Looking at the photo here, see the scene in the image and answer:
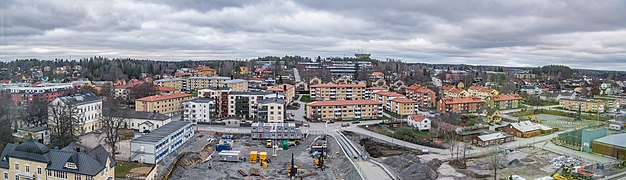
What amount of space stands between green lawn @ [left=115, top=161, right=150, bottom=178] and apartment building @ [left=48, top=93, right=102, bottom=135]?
102 inches

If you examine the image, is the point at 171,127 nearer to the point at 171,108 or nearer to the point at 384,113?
the point at 171,108

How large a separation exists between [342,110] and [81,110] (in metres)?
7.19

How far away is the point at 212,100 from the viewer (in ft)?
40.1

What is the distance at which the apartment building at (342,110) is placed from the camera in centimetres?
1258

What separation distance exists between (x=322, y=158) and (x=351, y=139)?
2.16 m

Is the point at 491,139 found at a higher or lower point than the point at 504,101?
lower

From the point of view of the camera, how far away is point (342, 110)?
42.1 ft

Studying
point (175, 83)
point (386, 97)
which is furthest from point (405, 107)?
point (175, 83)

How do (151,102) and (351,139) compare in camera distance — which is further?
(151,102)

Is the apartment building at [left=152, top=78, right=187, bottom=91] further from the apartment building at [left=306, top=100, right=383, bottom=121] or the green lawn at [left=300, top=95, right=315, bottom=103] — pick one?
the apartment building at [left=306, top=100, right=383, bottom=121]

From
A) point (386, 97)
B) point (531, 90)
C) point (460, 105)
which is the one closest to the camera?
point (460, 105)

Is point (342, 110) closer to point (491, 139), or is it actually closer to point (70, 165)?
point (491, 139)

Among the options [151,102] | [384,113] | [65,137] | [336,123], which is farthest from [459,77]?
[65,137]

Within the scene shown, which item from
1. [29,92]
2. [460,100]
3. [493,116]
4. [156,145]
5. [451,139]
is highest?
[29,92]
